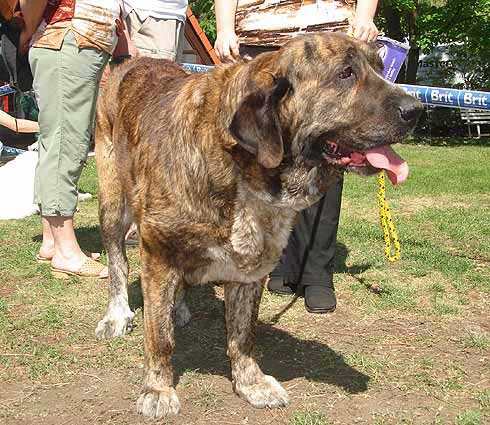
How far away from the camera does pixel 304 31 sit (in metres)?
4.20

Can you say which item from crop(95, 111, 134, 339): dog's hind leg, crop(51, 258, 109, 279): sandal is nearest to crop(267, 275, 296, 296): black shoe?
crop(95, 111, 134, 339): dog's hind leg

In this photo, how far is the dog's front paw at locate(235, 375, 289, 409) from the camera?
3252 mm

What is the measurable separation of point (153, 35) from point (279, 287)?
2.27 m

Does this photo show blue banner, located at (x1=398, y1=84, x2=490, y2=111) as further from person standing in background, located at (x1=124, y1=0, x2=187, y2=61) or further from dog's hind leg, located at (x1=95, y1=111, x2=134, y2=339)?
dog's hind leg, located at (x1=95, y1=111, x2=134, y2=339)

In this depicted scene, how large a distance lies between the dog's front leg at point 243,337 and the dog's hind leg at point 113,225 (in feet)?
3.29

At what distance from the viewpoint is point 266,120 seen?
2805 mm

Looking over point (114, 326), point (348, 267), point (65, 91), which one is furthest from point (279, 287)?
point (65, 91)

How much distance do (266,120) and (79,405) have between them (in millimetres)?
1660

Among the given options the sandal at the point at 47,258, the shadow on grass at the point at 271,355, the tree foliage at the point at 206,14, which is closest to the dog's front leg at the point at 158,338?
the shadow on grass at the point at 271,355

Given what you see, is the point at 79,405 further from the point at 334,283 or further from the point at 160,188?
the point at 334,283

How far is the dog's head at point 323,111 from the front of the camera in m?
2.81

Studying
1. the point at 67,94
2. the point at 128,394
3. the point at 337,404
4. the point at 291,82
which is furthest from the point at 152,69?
the point at 337,404

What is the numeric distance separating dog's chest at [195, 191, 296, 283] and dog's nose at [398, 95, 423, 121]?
696 millimetres

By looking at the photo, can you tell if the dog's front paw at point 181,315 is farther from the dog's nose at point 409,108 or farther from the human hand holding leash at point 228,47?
the dog's nose at point 409,108
